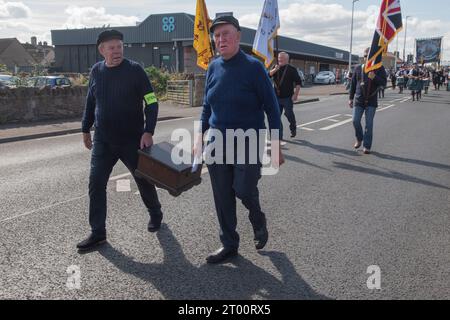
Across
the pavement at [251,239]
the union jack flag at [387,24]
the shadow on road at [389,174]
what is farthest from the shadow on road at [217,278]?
the union jack flag at [387,24]

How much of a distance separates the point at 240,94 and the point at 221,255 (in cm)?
136

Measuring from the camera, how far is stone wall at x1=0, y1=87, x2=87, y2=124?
1287 cm

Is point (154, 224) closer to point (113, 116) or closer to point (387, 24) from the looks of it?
point (113, 116)

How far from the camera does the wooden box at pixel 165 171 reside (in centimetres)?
369

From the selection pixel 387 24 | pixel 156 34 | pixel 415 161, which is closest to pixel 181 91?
pixel 387 24

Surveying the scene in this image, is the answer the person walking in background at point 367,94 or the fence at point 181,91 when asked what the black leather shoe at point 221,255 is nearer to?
the person walking in background at point 367,94

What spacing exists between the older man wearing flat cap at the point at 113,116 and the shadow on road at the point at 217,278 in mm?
504

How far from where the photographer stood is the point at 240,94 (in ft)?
11.4

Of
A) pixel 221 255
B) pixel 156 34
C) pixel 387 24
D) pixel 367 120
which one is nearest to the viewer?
pixel 221 255

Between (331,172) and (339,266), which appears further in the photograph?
(331,172)
